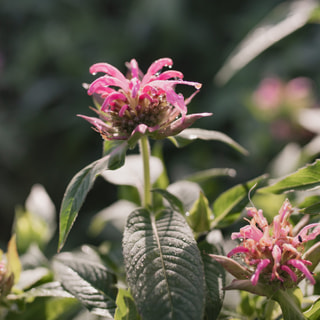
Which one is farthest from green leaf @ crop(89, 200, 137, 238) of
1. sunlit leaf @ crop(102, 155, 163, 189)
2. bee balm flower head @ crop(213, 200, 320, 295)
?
bee balm flower head @ crop(213, 200, 320, 295)

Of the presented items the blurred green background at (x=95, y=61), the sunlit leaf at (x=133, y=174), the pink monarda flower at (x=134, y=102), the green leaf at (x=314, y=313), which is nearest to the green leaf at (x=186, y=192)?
the sunlit leaf at (x=133, y=174)

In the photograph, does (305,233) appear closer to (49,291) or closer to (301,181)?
(301,181)

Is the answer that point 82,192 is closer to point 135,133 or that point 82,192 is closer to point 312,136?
point 135,133

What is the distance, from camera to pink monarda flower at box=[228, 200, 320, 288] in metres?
0.47

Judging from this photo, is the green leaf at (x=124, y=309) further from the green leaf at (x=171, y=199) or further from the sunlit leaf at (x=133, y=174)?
the sunlit leaf at (x=133, y=174)

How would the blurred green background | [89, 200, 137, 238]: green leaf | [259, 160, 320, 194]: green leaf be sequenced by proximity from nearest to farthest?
[259, 160, 320, 194]: green leaf, [89, 200, 137, 238]: green leaf, the blurred green background

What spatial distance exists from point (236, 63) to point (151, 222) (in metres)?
0.46

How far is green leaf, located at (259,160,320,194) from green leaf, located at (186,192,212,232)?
Result: 85 mm

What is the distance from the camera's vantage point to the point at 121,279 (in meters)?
0.61

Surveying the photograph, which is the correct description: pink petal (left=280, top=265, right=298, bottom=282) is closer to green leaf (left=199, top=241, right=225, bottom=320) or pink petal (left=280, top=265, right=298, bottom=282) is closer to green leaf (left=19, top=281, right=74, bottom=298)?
green leaf (left=199, top=241, right=225, bottom=320)

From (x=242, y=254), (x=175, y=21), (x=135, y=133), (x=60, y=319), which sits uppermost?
(x=175, y=21)

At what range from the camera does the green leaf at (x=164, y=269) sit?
420mm

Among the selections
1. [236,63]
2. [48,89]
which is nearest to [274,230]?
[236,63]

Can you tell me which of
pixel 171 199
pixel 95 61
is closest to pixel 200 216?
pixel 171 199
